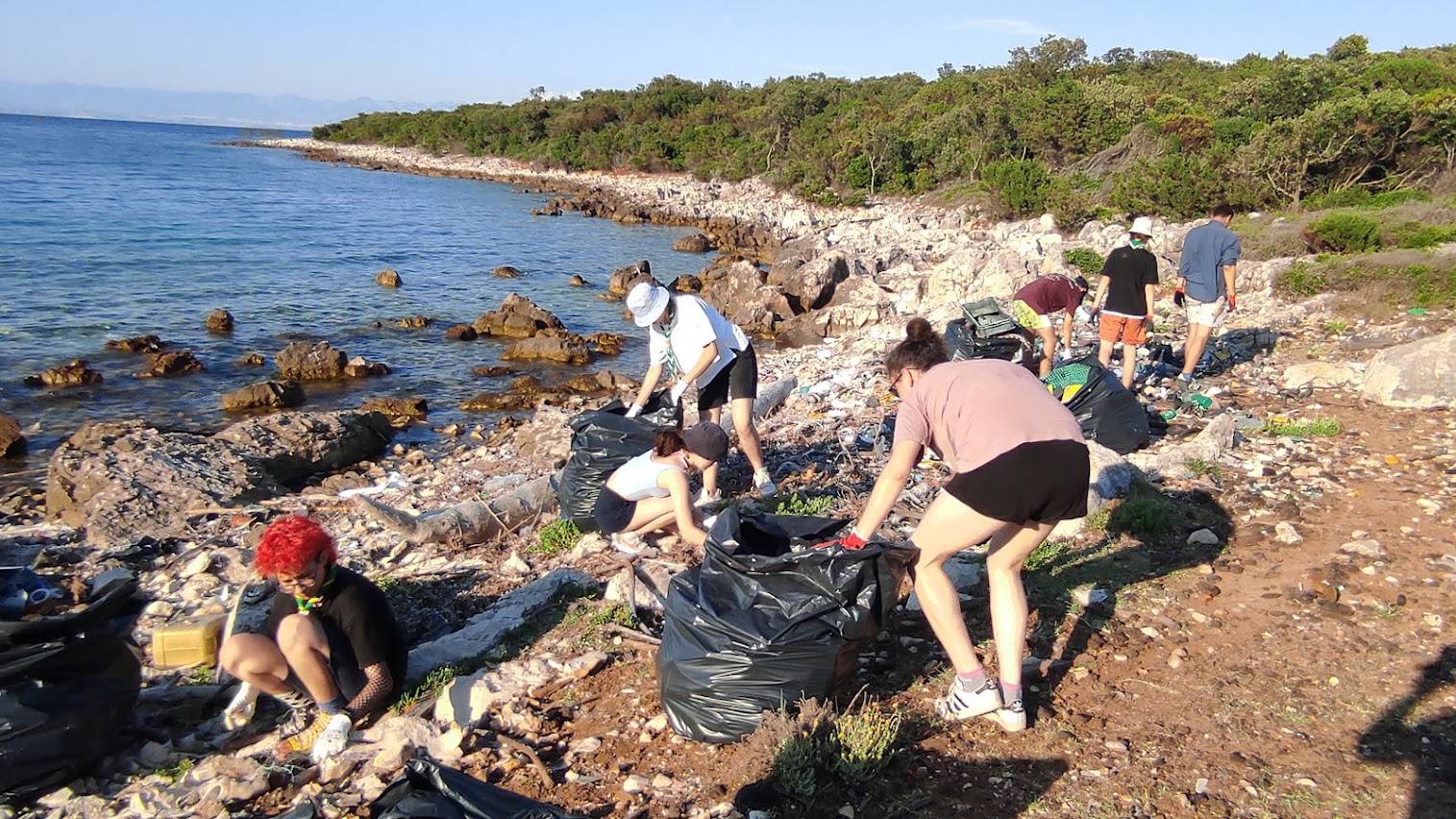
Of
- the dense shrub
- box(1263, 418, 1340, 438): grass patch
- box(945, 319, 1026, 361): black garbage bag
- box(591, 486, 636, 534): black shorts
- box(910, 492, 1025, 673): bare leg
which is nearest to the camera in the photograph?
box(910, 492, 1025, 673): bare leg

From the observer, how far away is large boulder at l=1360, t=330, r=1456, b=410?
697cm

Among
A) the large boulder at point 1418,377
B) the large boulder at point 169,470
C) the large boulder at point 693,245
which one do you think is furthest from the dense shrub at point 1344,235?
the large boulder at point 693,245

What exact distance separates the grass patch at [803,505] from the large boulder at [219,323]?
13189mm

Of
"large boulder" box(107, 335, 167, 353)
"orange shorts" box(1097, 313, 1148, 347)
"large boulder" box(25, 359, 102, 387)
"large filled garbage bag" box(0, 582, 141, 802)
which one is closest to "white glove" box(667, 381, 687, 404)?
"large filled garbage bag" box(0, 582, 141, 802)

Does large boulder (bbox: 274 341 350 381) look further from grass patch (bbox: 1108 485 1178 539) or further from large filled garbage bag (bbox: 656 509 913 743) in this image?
grass patch (bbox: 1108 485 1178 539)

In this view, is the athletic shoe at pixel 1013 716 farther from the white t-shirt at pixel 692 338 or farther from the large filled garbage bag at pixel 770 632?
the white t-shirt at pixel 692 338

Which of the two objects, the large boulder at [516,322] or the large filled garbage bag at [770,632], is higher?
the large filled garbage bag at [770,632]

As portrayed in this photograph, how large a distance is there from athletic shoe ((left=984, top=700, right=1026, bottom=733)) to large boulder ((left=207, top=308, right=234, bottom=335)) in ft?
51.1

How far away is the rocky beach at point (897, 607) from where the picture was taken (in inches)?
121

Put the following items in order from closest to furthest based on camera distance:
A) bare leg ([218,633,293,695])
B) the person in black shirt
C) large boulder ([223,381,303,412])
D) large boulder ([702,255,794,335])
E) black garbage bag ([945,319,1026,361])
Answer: bare leg ([218,633,293,695])
black garbage bag ([945,319,1026,361])
the person in black shirt
large boulder ([223,381,303,412])
large boulder ([702,255,794,335])

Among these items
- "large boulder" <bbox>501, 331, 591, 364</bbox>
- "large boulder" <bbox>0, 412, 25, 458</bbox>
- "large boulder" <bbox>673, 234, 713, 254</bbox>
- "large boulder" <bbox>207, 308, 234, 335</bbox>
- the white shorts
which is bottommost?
"large boulder" <bbox>0, 412, 25, 458</bbox>

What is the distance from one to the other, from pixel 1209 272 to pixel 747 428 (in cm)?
450

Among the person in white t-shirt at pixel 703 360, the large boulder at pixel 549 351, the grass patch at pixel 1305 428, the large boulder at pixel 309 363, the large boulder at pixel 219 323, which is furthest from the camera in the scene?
the large boulder at pixel 219 323

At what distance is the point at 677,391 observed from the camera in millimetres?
5887
